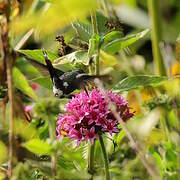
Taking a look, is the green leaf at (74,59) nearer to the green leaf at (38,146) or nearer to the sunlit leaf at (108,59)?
the sunlit leaf at (108,59)

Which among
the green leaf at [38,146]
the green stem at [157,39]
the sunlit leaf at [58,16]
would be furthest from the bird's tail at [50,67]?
the green stem at [157,39]

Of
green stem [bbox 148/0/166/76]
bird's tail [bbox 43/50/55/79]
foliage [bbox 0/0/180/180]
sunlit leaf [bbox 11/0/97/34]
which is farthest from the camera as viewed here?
green stem [bbox 148/0/166/76]

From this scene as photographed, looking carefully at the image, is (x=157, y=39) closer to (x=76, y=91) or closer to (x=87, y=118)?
(x=76, y=91)

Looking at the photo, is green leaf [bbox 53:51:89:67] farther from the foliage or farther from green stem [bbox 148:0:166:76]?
green stem [bbox 148:0:166:76]

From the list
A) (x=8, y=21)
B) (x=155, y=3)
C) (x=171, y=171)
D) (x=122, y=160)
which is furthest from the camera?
(x=155, y=3)

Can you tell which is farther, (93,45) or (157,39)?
(157,39)

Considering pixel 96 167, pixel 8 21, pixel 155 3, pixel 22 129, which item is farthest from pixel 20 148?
pixel 155 3

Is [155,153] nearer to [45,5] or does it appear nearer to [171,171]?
[171,171]

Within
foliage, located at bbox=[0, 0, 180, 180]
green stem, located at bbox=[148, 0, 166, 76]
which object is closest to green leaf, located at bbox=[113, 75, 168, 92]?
foliage, located at bbox=[0, 0, 180, 180]

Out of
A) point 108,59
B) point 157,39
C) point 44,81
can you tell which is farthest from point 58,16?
point 157,39
